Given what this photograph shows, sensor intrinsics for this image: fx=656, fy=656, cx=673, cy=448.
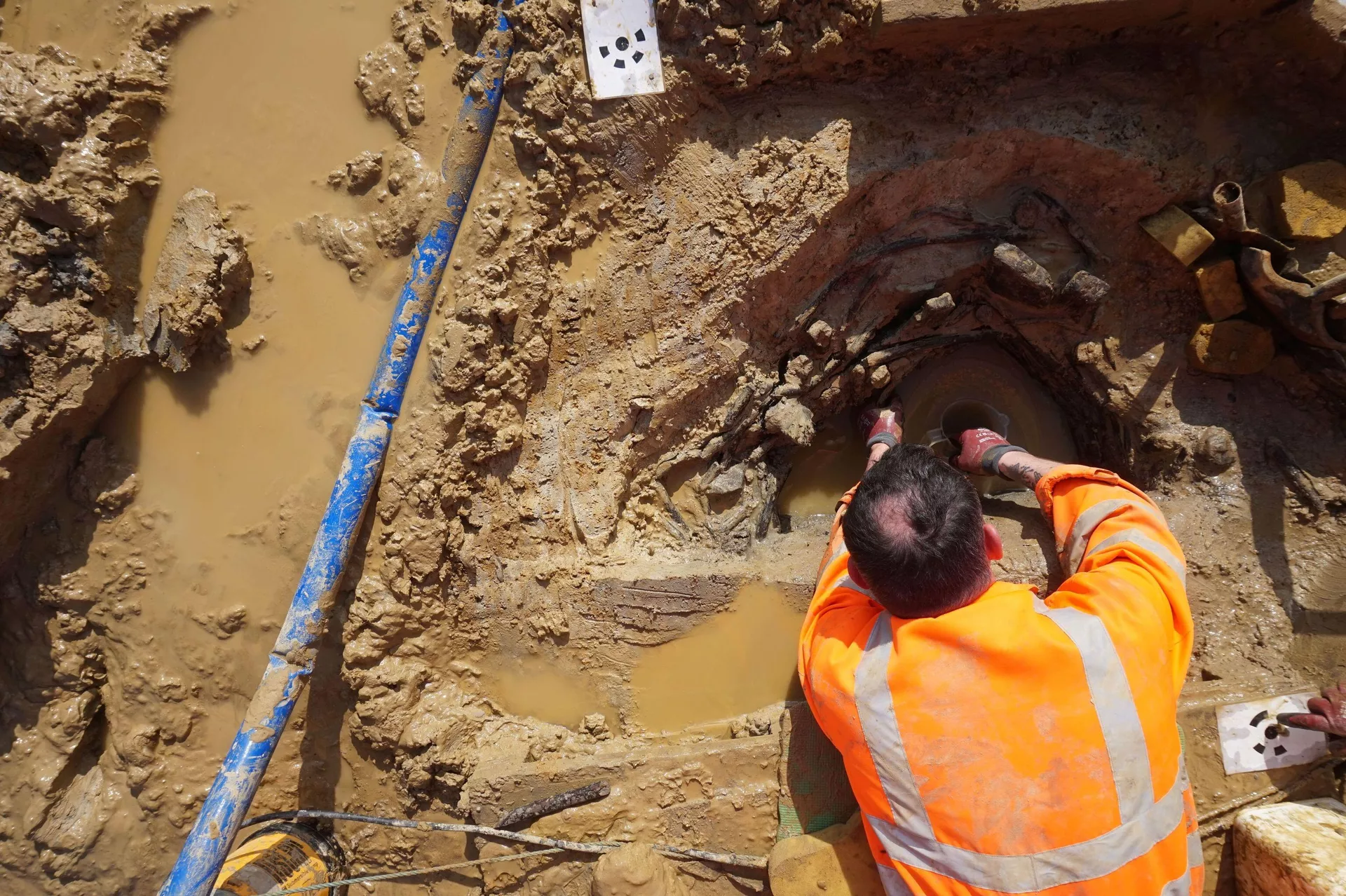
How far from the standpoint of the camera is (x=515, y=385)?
8.53 feet

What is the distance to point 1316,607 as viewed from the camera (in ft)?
8.61

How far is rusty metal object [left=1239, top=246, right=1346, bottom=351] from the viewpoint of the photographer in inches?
95.5

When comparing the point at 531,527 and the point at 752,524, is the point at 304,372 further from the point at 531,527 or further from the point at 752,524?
the point at 752,524

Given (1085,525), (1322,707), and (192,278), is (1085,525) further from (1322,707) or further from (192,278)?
(192,278)

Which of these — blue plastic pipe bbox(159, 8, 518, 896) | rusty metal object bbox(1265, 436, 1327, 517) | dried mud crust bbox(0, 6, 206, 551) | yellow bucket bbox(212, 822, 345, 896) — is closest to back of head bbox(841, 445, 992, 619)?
blue plastic pipe bbox(159, 8, 518, 896)

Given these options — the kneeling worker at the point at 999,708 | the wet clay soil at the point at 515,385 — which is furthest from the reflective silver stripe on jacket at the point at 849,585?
the wet clay soil at the point at 515,385

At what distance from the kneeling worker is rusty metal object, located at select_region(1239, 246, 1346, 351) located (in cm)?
143

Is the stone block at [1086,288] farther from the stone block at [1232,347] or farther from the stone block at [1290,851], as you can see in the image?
the stone block at [1290,851]

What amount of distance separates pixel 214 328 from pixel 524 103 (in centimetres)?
142

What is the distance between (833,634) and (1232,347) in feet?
7.38

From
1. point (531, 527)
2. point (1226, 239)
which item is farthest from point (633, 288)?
point (1226, 239)

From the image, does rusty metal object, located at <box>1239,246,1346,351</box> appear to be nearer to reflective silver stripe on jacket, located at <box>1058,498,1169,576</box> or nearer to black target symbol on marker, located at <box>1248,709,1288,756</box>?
reflective silver stripe on jacket, located at <box>1058,498,1169,576</box>

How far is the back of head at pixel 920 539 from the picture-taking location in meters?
1.63

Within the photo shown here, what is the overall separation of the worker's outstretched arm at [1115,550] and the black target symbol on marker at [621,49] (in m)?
2.07
